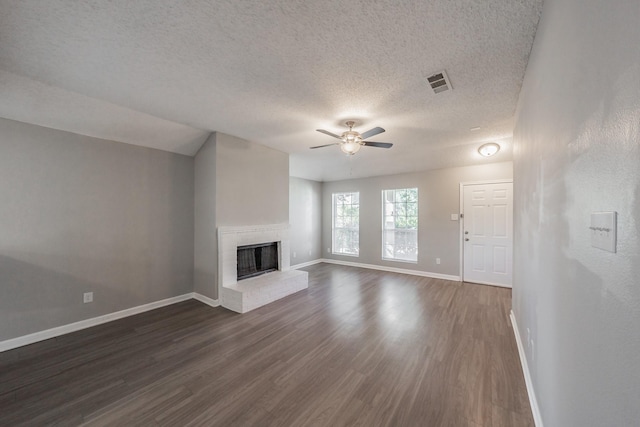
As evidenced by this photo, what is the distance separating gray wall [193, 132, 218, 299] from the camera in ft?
11.9

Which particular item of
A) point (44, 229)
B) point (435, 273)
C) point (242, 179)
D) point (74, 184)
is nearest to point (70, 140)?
point (74, 184)

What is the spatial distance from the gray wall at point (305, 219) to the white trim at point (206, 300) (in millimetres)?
2481

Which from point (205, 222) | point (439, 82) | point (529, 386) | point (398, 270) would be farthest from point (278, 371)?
point (398, 270)

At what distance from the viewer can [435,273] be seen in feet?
16.9

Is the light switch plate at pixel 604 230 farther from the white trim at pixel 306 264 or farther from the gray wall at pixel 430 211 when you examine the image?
the white trim at pixel 306 264

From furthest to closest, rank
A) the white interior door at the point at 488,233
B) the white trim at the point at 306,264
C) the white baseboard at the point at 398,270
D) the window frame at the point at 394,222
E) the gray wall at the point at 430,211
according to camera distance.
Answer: the white trim at the point at 306,264
the window frame at the point at 394,222
the white baseboard at the point at 398,270
the gray wall at the point at 430,211
the white interior door at the point at 488,233

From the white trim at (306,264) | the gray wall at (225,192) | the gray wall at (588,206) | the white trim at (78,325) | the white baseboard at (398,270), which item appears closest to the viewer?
the gray wall at (588,206)

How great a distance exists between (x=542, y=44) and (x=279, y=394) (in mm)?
2989

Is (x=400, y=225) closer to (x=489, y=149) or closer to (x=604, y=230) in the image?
(x=489, y=149)

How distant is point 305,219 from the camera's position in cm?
645

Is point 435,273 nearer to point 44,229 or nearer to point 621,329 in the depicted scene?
point 621,329

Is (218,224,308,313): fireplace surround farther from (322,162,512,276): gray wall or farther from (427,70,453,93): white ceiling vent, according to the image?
(427,70,453,93): white ceiling vent

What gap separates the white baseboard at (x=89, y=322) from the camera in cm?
253

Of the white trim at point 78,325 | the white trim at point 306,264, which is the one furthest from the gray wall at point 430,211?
the white trim at point 78,325
